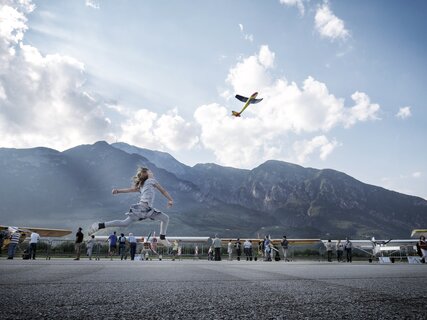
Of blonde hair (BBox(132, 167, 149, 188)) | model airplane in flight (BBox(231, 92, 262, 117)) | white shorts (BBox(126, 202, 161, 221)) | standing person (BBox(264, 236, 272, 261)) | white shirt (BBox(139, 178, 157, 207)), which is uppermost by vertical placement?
model airplane in flight (BBox(231, 92, 262, 117))

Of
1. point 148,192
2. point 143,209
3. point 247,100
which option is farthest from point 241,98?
point 143,209

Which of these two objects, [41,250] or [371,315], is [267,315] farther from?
[41,250]

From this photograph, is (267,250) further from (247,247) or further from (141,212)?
(141,212)

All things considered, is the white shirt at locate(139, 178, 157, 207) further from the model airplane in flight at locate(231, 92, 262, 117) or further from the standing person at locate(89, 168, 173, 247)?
the model airplane in flight at locate(231, 92, 262, 117)

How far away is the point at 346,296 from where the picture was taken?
2807mm

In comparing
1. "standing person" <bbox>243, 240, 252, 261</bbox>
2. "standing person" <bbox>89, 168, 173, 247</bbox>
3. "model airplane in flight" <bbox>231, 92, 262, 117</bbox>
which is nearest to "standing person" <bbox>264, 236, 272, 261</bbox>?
"standing person" <bbox>243, 240, 252, 261</bbox>

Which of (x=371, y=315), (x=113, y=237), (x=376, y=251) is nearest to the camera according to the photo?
(x=371, y=315)

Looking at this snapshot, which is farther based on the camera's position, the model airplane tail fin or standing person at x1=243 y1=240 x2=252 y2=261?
the model airplane tail fin

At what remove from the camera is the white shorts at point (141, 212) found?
7.39 m

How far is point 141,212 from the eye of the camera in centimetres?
743

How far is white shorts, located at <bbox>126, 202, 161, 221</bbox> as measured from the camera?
7.39 meters

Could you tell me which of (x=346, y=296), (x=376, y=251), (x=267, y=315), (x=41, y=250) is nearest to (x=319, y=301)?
(x=346, y=296)

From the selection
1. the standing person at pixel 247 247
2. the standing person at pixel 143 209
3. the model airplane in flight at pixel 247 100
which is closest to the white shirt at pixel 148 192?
the standing person at pixel 143 209

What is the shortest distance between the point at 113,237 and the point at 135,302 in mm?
21583
